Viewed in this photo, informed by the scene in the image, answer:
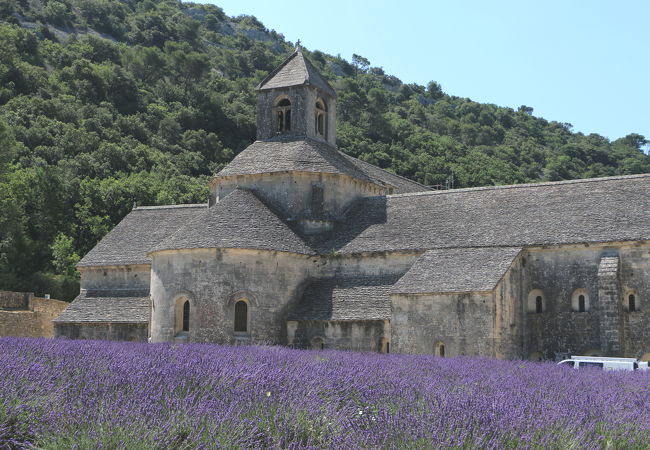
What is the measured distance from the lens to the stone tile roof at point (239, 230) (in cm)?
3177

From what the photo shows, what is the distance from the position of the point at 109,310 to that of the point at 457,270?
680 inches

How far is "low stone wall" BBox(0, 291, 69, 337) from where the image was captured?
37.0 meters

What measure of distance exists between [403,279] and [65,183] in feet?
131

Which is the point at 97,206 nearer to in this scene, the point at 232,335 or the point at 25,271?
the point at 25,271

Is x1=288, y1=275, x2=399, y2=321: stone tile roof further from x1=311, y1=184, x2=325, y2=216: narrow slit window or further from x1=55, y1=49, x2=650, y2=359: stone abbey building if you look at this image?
x1=311, y1=184, x2=325, y2=216: narrow slit window

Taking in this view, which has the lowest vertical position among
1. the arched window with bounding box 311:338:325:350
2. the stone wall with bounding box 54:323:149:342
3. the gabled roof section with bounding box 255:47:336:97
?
the arched window with bounding box 311:338:325:350

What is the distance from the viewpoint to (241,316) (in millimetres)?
31859

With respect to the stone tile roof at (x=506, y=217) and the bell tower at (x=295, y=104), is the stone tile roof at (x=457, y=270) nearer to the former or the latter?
the stone tile roof at (x=506, y=217)

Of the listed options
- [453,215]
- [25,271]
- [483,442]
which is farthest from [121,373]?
[25,271]

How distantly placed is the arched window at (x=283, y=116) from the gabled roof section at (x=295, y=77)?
3.25ft

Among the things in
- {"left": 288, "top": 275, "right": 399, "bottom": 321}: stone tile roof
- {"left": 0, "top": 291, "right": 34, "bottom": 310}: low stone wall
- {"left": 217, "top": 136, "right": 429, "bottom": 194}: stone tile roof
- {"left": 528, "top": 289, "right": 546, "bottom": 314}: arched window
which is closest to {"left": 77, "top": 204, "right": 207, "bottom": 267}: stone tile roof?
{"left": 0, "top": 291, "right": 34, "bottom": 310}: low stone wall

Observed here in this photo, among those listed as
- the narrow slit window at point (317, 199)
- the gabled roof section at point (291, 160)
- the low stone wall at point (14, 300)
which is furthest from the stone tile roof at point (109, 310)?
the narrow slit window at point (317, 199)

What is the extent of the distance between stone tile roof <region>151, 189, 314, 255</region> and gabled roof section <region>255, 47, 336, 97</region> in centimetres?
757

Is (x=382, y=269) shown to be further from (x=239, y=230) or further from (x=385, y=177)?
(x=385, y=177)
